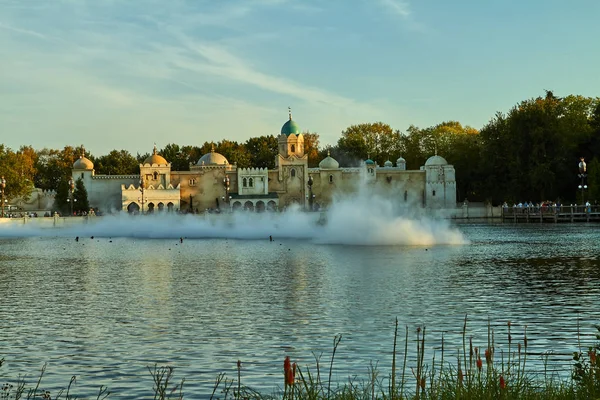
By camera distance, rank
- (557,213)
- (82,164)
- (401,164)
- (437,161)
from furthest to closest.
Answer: (401,164), (82,164), (437,161), (557,213)

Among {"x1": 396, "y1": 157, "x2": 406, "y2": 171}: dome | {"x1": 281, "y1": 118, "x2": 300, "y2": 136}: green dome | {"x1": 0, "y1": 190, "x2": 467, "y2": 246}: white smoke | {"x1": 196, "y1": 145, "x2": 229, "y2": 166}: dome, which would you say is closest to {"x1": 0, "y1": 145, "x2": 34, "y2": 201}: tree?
{"x1": 0, "y1": 190, "x2": 467, "y2": 246}: white smoke

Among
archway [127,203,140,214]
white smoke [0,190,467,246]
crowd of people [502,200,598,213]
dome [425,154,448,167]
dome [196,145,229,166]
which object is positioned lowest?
white smoke [0,190,467,246]

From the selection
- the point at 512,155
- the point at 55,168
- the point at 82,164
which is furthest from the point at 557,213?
the point at 55,168

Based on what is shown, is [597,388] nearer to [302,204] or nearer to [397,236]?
[397,236]

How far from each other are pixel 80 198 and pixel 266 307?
320ft

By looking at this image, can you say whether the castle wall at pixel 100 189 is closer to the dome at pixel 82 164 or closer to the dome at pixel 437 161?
the dome at pixel 82 164

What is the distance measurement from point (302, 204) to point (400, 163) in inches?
637

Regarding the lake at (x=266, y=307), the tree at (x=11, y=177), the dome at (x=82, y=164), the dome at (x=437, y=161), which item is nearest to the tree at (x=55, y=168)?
the dome at (x=82, y=164)

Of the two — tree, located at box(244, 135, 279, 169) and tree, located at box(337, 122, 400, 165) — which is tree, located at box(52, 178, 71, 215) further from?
tree, located at box(337, 122, 400, 165)

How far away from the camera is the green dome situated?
130 metres

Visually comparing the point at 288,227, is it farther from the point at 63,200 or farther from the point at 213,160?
the point at 213,160

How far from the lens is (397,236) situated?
5603 cm

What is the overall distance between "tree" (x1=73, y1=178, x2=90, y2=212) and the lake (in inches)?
2586

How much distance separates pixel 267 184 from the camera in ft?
397
